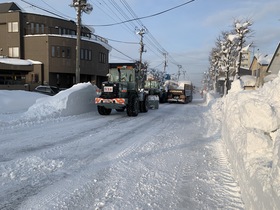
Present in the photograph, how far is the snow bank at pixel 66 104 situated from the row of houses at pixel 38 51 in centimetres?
2246

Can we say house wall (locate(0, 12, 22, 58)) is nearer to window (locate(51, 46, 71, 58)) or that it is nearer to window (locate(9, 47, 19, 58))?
window (locate(9, 47, 19, 58))

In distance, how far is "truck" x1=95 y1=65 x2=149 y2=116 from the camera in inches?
566

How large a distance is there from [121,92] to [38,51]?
2902 cm

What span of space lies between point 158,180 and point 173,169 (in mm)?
778

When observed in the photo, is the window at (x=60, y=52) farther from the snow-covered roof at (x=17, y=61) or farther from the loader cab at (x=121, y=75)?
the loader cab at (x=121, y=75)

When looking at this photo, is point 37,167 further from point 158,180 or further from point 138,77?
point 138,77

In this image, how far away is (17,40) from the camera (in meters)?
40.1

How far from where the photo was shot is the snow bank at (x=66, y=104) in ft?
42.2

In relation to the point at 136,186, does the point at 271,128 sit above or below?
above

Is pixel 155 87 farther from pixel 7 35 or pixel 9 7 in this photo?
pixel 9 7

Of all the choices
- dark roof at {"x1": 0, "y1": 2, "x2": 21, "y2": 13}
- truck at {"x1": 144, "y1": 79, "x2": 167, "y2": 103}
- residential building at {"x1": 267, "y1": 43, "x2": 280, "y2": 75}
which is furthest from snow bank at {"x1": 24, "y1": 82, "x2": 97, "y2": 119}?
dark roof at {"x1": 0, "y1": 2, "x2": 21, "y2": 13}

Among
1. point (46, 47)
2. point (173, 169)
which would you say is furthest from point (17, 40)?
point (173, 169)

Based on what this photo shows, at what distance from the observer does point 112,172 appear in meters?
5.48

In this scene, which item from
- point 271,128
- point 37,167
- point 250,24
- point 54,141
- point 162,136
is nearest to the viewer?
point 271,128
